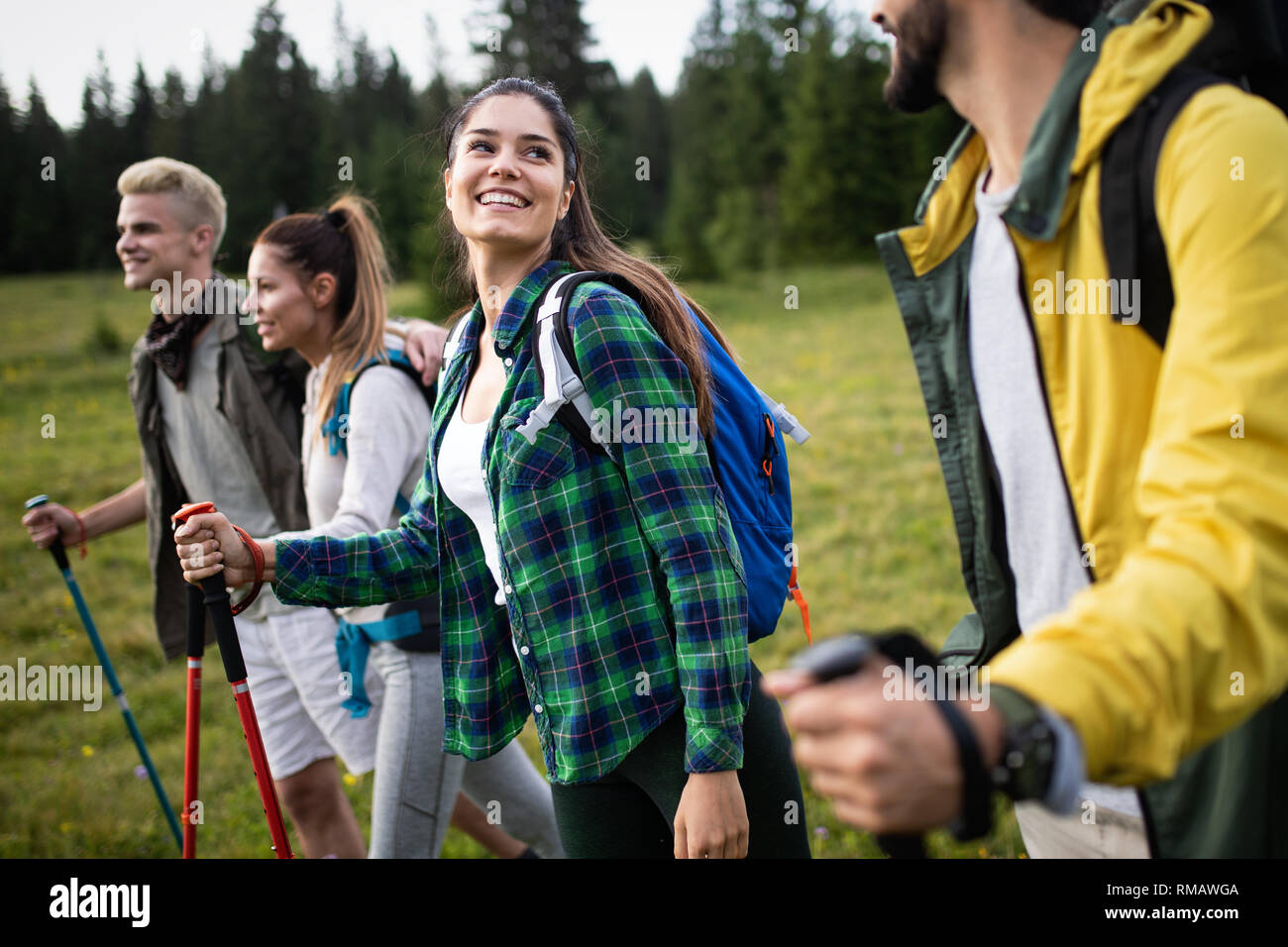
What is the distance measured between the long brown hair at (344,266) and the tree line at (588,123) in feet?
92.8

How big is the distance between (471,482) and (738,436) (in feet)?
2.43

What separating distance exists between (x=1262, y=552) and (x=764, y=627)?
4.78 feet

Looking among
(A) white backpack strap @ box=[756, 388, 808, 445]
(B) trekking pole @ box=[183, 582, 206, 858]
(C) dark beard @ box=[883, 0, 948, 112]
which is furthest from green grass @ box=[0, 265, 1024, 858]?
(C) dark beard @ box=[883, 0, 948, 112]

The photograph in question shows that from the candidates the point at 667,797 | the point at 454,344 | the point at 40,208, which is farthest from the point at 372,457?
the point at 40,208

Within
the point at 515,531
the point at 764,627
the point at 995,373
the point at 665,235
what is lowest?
the point at 764,627

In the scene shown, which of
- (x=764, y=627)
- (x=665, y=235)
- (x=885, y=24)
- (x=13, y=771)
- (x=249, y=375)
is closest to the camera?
(x=885, y=24)

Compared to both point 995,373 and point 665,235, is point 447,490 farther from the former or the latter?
point 665,235

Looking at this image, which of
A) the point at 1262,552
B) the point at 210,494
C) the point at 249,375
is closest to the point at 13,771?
the point at 210,494

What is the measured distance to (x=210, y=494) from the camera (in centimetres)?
424

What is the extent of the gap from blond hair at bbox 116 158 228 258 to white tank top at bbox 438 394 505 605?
2.44m

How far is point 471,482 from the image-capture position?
2.57 m

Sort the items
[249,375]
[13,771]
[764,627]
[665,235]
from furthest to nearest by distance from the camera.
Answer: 1. [665,235]
2. [13,771]
3. [249,375]
4. [764,627]

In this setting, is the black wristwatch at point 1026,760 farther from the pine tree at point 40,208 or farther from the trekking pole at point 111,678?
the pine tree at point 40,208
